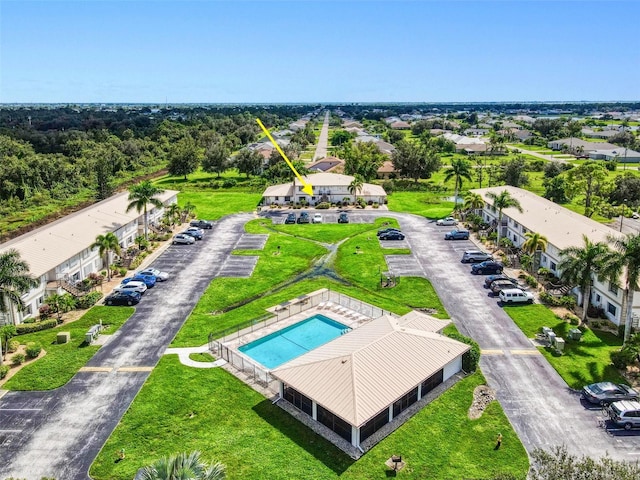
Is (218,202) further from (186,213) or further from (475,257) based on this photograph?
(475,257)

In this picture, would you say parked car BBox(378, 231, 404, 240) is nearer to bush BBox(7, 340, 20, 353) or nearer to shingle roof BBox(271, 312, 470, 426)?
shingle roof BBox(271, 312, 470, 426)

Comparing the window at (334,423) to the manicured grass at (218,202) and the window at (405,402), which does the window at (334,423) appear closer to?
the window at (405,402)

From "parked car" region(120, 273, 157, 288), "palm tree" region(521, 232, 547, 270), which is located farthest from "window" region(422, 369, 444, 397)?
"parked car" region(120, 273, 157, 288)

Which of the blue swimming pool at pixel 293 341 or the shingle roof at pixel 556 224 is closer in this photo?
the blue swimming pool at pixel 293 341

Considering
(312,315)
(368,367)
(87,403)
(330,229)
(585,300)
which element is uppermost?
(368,367)

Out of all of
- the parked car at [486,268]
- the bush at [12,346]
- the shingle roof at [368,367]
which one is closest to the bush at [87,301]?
the bush at [12,346]

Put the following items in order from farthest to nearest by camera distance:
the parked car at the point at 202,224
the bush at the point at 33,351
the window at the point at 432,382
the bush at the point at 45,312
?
1. the parked car at the point at 202,224
2. the bush at the point at 45,312
3. the bush at the point at 33,351
4. the window at the point at 432,382

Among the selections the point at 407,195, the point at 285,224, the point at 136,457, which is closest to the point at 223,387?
the point at 136,457

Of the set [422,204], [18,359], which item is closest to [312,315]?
[18,359]
